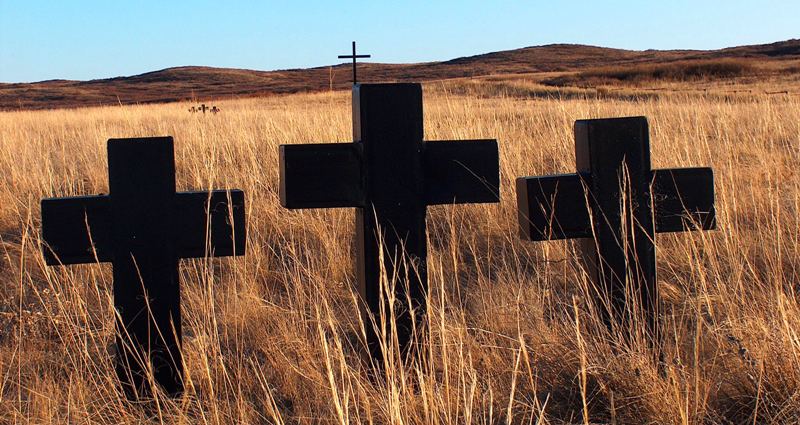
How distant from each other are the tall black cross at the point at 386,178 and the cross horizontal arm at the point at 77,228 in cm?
48

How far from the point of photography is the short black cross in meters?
2.24

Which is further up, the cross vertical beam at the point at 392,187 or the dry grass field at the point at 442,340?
the cross vertical beam at the point at 392,187

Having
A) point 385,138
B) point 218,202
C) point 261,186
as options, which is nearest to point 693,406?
point 385,138

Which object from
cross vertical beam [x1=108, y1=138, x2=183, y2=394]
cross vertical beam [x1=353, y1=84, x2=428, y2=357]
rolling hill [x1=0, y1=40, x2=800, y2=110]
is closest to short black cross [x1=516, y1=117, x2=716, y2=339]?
cross vertical beam [x1=353, y1=84, x2=428, y2=357]

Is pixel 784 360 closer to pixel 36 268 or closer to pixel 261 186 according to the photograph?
pixel 36 268

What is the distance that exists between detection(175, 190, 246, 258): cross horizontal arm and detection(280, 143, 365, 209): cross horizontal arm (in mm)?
166

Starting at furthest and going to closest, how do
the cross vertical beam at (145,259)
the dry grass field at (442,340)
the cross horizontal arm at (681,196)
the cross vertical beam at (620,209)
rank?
the cross horizontal arm at (681,196)
the cross vertical beam at (620,209)
the cross vertical beam at (145,259)
the dry grass field at (442,340)

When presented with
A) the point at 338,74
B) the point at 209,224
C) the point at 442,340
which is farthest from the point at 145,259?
the point at 338,74

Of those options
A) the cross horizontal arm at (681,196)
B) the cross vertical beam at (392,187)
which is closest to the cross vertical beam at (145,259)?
the cross vertical beam at (392,187)

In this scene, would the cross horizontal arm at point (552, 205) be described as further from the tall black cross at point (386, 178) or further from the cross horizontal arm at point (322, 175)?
the cross horizontal arm at point (322, 175)

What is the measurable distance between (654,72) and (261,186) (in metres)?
35.5

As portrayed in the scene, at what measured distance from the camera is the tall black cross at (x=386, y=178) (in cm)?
203

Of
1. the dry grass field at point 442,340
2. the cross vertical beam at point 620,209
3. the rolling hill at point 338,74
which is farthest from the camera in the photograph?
the rolling hill at point 338,74

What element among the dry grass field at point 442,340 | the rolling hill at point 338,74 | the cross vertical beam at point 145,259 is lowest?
the dry grass field at point 442,340
